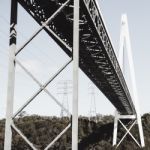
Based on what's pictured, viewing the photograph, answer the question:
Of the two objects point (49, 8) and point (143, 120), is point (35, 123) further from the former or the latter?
point (49, 8)

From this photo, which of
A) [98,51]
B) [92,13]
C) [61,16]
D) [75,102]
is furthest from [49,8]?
[98,51]

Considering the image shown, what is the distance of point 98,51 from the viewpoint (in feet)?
75.9

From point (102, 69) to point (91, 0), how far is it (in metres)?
12.2

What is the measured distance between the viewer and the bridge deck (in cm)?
1453

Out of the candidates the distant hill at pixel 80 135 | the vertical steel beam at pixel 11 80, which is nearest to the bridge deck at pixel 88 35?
the vertical steel beam at pixel 11 80

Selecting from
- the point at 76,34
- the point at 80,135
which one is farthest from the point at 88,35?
the point at 80,135

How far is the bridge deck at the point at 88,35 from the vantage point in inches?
572

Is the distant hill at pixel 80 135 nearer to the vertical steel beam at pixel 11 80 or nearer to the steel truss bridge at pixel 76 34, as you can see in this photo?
the steel truss bridge at pixel 76 34

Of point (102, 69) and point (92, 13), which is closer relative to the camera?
point (92, 13)

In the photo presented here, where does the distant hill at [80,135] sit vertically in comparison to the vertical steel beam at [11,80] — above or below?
below


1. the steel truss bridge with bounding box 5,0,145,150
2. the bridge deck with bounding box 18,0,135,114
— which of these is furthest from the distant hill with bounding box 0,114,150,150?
the steel truss bridge with bounding box 5,0,145,150

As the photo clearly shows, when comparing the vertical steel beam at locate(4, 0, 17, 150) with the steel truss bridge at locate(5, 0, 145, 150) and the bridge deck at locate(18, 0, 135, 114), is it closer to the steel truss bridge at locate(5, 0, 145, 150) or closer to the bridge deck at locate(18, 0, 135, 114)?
the steel truss bridge at locate(5, 0, 145, 150)

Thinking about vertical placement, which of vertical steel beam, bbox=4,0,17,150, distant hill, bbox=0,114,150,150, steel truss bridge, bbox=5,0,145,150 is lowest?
distant hill, bbox=0,114,150,150

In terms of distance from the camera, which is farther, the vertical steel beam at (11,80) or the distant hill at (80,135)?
the distant hill at (80,135)
